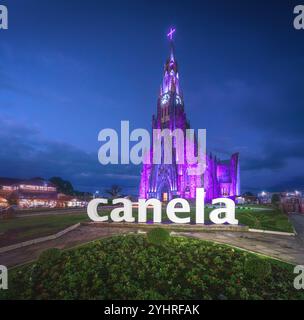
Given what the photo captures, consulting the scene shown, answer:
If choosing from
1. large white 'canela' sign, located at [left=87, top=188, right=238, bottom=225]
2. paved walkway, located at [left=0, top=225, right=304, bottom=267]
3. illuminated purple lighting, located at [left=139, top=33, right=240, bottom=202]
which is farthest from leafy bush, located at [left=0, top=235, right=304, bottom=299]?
illuminated purple lighting, located at [left=139, top=33, right=240, bottom=202]

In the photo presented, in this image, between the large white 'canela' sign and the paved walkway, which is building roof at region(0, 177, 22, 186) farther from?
the large white 'canela' sign

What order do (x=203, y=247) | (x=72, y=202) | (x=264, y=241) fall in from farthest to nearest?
1. (x=72, y=202)
2. (x=264, y=241)
3. (x=203, y=247)

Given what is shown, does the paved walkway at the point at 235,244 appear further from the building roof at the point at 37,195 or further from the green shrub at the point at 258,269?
the building roof at the point at 37,195

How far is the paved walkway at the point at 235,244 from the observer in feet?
37.9

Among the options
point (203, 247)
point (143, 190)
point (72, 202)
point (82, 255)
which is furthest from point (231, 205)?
point (143, 190)

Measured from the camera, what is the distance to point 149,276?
30.7ft

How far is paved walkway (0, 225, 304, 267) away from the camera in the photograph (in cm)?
1154

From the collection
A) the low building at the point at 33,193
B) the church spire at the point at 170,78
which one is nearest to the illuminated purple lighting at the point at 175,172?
the church spire at the point at 170,78
